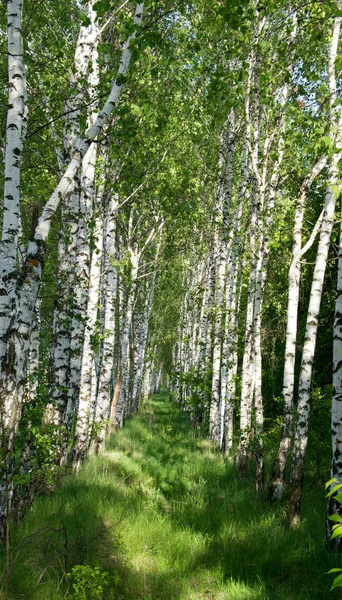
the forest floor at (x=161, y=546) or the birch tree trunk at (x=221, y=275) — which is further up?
the birch tree trunk at (x=221, y=275)

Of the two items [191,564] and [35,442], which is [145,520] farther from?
[35,442]

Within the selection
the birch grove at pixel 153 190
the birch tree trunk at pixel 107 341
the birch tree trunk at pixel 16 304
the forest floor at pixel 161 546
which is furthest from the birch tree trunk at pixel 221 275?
the birch tree trunk at pixel 16 304

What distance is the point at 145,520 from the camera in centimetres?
566

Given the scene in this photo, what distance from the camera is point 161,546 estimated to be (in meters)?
5.14

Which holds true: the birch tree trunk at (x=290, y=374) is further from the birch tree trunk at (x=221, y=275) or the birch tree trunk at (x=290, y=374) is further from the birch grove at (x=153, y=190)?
the birch tree trunk at (x=221, y=275)

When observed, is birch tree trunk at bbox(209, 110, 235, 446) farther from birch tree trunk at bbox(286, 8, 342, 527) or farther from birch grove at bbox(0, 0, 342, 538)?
birch tree trunk at bbox(286, 8, 342, 527)

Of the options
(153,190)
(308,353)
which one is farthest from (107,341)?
(153,190)

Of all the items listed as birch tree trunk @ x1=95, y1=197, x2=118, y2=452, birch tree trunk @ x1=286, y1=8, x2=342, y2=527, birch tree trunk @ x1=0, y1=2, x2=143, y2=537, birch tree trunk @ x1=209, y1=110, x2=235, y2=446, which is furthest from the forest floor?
birch tree trunk @ x1=209, y1=110, x2=235, y2=446

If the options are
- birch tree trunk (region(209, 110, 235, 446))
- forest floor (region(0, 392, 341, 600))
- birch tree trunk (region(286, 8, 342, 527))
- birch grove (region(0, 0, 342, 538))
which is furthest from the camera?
birch tree trunk (region(209, 110, 235, 446))

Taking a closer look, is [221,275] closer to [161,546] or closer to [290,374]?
[290,374]

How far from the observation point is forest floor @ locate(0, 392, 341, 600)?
13.8 feet

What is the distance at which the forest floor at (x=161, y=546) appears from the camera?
421 centimetres

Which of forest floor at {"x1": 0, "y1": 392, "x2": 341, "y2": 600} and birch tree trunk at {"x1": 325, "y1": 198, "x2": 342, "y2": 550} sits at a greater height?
birch tree trunk at {"x1": 325, "y1": 198, "x2": 342, "y2": 550}

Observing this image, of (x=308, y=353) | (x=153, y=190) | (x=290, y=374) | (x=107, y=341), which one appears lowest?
(x=290, y=374)
